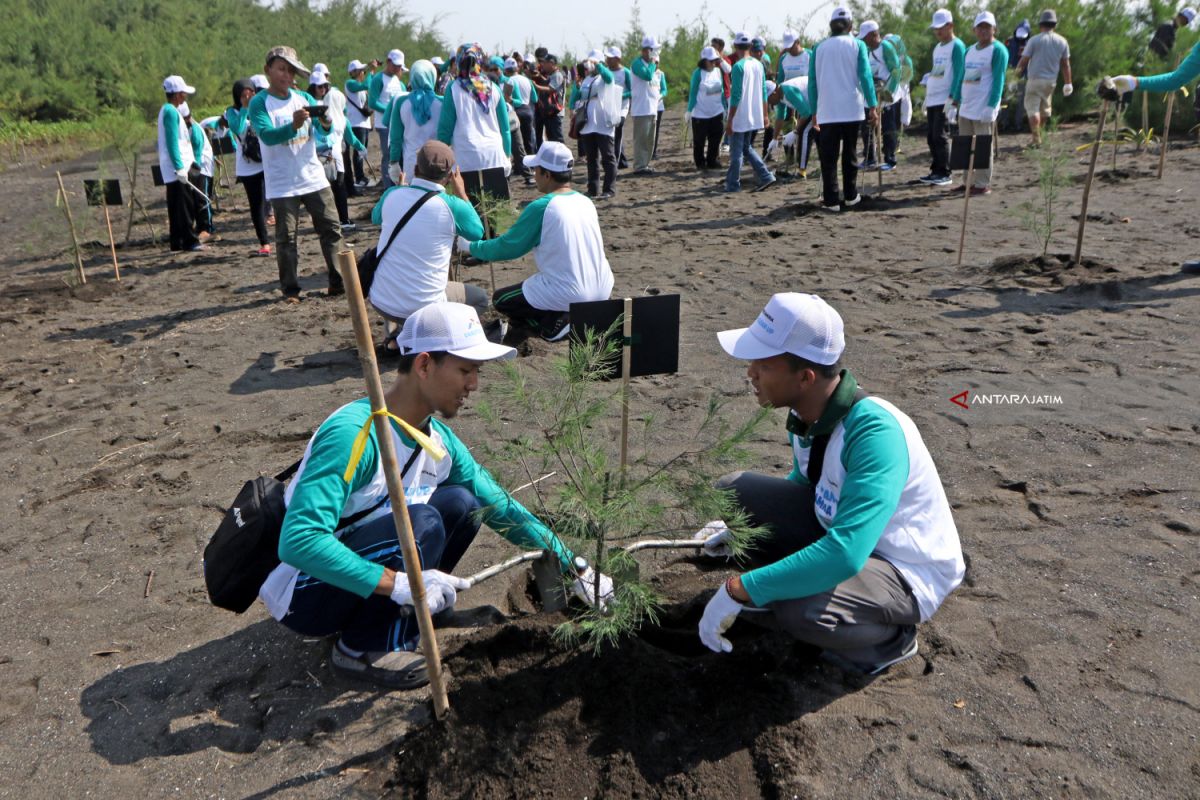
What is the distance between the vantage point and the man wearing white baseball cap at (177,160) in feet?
28.5

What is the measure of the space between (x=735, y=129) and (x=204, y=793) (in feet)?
32.4

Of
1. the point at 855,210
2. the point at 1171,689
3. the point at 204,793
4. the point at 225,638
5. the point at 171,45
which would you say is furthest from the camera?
the point at 171,45

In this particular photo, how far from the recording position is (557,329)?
19.8ft

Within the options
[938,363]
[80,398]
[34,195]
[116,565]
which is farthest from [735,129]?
[34,195]

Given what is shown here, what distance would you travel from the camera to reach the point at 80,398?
5.71 m

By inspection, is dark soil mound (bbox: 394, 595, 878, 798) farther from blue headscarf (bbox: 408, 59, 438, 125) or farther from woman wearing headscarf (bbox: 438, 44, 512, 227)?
blue headscarf (bbox: 408, 59, 438, 125)

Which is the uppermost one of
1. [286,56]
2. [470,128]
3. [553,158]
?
[286,56]

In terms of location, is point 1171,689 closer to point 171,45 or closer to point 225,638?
point 225,638

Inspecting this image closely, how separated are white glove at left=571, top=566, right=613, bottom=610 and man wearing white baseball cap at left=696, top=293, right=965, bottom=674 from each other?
0.39m

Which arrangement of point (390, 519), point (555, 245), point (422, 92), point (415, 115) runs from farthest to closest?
1. point (415, 115)
2. point (422, 92)
3. point (555, 245)
4. point (390, 519)

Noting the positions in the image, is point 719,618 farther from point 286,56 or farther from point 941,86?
point 941,86

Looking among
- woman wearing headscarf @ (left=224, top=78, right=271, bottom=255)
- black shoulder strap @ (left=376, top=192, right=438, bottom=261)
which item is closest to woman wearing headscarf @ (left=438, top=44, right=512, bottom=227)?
woman wearing headscarf @ (left=224, top=78, right=271, bottom=255)

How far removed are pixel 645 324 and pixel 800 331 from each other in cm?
82

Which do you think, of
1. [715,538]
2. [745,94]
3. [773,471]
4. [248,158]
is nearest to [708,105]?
[745,94]
